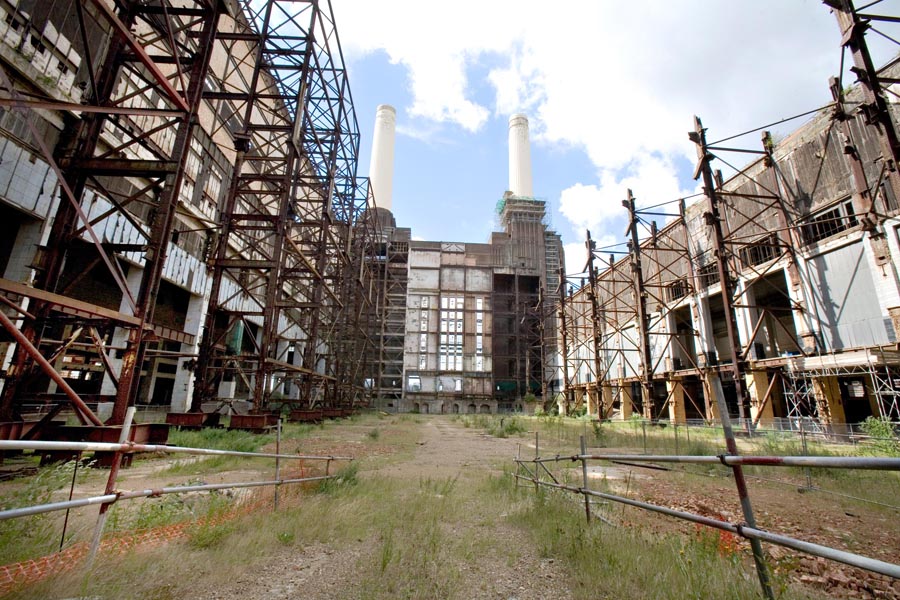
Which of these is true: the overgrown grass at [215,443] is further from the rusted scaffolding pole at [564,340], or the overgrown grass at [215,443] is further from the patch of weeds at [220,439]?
the rusted scaffolding pole at [564,340]

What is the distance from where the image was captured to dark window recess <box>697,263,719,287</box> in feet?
73.3

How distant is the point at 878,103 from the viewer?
12.8 m

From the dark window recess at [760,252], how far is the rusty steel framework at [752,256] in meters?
0.06

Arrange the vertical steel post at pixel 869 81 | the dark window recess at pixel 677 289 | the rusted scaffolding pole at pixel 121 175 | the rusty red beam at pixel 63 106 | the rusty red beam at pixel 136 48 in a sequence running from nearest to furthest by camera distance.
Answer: the rusty red beam at pixel 63 106
the rusty red beam at pixel 136 48
the rusted scaffolding pole at pixel 121 175
the vertical steel post at pixel 869 81
the dark window recess at pixel 677 289

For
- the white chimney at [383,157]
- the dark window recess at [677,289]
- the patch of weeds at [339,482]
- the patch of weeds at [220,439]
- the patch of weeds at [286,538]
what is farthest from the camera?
the white chimney at [383,157]

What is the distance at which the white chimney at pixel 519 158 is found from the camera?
55719mm

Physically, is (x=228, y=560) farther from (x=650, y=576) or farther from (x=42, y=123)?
(x=42, y=123)

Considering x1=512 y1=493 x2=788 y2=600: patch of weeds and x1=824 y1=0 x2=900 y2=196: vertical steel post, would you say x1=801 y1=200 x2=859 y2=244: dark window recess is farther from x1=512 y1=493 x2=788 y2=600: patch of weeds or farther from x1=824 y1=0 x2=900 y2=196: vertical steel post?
x1=512 y1=493 x2=788 y2=600: patch of weeds

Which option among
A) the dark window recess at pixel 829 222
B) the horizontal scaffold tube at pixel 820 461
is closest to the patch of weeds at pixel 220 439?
the horizontal scaffold tube at pixel 820 461

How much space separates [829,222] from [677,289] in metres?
9.58

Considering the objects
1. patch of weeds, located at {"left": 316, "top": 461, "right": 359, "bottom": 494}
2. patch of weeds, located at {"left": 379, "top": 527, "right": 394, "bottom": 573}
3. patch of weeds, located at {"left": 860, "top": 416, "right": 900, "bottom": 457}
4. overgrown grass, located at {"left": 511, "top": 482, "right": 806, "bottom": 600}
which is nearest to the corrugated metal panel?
patch of weeds, located at {"left": 860, "top": 416, "right": 900, "bottom": 457}

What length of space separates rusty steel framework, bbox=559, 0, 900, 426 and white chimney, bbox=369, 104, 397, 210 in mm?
30596

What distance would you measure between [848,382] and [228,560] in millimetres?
26626

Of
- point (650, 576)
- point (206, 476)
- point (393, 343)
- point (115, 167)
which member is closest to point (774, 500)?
point (650, 576)
